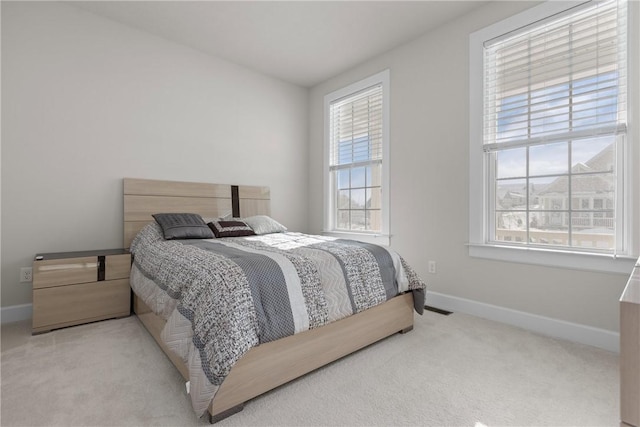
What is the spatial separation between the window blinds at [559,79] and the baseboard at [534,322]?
52.8 inches

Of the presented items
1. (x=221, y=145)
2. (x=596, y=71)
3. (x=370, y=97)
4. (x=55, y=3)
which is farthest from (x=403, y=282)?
(x=55, y=3)

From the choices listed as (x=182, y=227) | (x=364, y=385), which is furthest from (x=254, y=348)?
(x=182, y=227)

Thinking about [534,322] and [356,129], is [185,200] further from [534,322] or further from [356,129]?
[534,322]

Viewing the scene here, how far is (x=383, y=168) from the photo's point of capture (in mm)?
3561

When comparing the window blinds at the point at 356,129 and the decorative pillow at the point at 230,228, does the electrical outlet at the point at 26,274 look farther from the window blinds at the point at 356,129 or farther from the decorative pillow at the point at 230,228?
the window blinds at the point at 356,129

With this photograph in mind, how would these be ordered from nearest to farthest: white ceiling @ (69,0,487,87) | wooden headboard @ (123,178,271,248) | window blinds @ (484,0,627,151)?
window blinds @ (484,0,627,151)
white ceiling @ (69,0,487,87)
wooden headboard @ (123,178,271,248)

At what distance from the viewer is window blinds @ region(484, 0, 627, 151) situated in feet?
7.00

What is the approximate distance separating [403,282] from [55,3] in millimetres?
3721

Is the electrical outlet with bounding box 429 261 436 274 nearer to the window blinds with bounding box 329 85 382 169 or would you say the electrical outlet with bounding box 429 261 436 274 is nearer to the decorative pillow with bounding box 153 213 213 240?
the window blinds with bounding box 329 85 382 169

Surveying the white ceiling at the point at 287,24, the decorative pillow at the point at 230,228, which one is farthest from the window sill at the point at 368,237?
the white ceiling at the point at 287,24

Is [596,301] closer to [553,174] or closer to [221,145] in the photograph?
[553,174]

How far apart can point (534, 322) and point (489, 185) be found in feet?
3.71

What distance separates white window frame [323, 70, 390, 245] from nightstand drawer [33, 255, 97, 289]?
2.60m

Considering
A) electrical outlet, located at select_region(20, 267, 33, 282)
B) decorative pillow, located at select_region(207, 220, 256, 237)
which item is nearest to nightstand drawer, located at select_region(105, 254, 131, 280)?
electrical outlet, located at select_region(20, 267, 33, 282)
